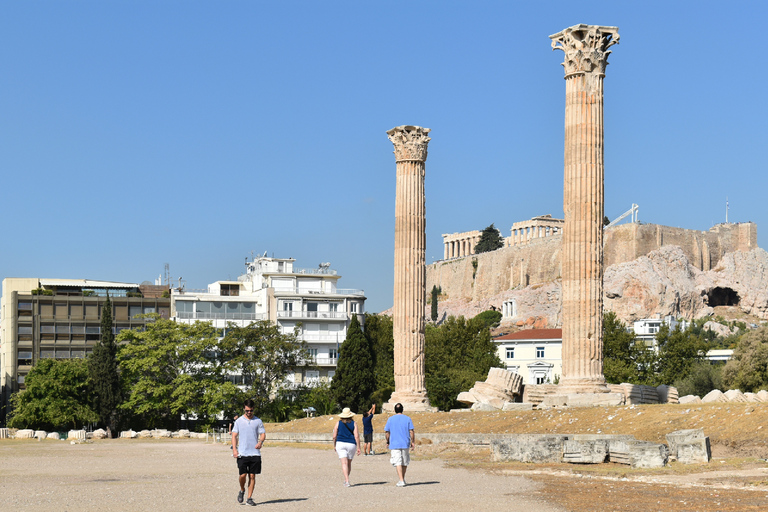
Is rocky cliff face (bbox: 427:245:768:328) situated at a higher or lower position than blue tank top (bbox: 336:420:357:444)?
higher

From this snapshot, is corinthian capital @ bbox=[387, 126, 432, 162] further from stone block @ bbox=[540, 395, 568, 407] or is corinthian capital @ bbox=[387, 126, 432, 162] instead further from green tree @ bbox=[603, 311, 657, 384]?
green tree @ bbox=[603, 311, 657, 384]

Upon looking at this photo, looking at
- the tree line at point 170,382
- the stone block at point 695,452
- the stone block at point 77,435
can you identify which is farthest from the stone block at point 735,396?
the stone block at point 77,435

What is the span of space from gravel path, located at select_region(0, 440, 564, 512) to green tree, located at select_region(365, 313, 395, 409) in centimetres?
2774

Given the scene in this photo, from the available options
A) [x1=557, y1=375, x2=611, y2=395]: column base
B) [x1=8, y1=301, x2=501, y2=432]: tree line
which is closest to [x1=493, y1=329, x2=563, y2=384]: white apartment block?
[x1=8, y1=301, x2=501, y2=432]: tree line

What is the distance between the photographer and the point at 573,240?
26.6 meters

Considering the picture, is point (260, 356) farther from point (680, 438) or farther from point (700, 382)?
point (680, 438)

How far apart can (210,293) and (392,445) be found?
69339 mm

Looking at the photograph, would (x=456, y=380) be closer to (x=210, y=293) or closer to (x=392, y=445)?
(x=210, y=293)

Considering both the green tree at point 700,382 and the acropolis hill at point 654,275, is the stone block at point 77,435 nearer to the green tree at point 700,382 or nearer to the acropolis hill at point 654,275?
the green tree at point 700,382

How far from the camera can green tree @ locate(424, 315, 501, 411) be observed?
56.9 metres

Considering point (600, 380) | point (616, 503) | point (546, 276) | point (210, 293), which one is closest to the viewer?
point (616, 503)

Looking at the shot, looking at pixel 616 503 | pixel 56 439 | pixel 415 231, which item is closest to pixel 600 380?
pixel 415 231

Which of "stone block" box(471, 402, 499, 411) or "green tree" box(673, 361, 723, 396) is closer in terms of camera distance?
"stone block" box(471, 402, 499, 411)

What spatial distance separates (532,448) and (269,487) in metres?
5.70
